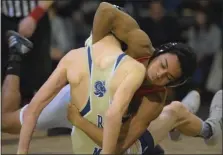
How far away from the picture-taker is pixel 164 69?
2.77 meters

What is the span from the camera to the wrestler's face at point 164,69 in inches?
109

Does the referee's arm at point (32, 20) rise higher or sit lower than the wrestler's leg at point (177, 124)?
higher

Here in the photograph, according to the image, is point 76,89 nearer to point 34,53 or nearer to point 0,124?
point 0,124

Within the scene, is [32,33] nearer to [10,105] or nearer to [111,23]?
[10,105]

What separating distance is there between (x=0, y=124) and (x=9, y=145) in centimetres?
121

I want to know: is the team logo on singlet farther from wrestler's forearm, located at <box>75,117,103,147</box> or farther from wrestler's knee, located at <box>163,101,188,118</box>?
wrestler's knee, located at <box>163,101,188,118</box>

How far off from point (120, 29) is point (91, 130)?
436 mm

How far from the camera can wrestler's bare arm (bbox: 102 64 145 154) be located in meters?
2.62

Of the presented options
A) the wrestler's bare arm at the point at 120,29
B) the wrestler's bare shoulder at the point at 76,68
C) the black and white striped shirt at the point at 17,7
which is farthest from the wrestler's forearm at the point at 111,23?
the black and white striped shirt at the point at 17,7

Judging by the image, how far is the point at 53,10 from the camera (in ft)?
20.2

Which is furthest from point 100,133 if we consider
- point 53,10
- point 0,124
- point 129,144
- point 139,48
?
point 53,10

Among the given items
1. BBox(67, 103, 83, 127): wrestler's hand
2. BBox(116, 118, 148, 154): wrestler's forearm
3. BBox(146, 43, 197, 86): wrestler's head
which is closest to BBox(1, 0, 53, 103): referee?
BBox(67, 103, 83, 127): wrestler's hand

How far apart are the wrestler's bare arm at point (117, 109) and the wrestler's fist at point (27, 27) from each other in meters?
1.64

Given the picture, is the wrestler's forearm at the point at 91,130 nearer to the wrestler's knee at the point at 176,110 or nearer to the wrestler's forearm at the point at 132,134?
the wrestler's forearm at the point at 132,134
